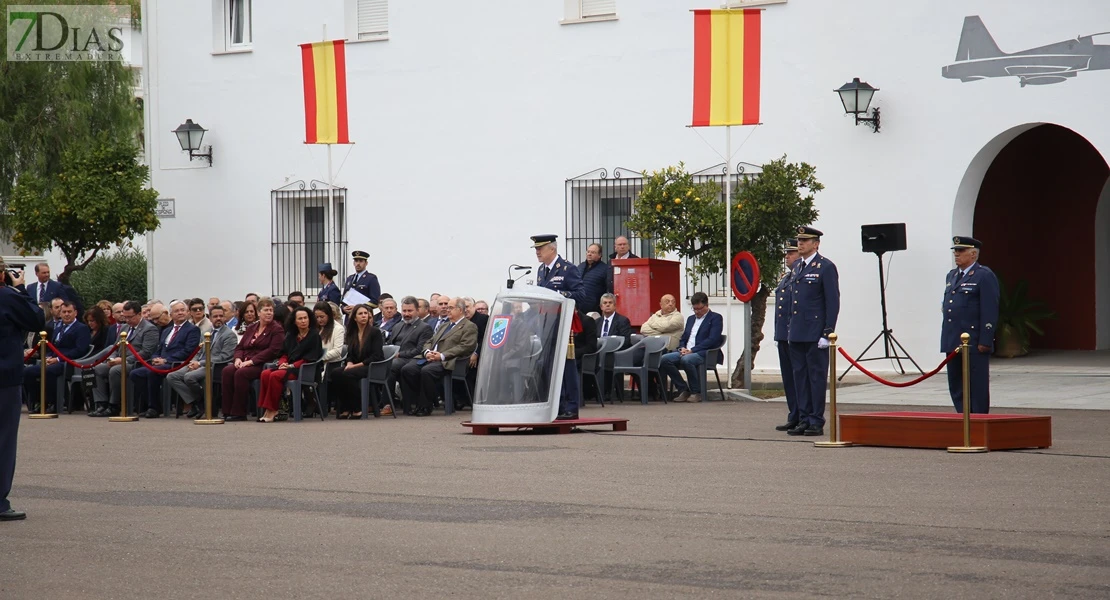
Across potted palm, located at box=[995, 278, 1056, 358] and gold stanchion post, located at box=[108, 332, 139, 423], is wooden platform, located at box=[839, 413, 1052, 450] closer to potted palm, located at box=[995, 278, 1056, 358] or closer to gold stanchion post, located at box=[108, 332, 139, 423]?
gold stanchion post, located at box=[108, 332, 139, 423]

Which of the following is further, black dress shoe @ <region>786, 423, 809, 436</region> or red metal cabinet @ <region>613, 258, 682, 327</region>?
red metal cabinet @ <region>613, 258, 682, 327</region>

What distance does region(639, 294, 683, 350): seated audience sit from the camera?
19.2 metres

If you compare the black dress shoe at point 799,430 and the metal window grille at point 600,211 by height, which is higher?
the metal window grille at point 600,211

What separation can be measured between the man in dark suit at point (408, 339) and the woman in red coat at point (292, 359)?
102cm

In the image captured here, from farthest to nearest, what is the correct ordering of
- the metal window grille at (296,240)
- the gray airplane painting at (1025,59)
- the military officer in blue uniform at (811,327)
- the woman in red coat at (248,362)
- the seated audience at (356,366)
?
the metal window grille at (296,240)
the gray airplane painting at (1025,59)
the seated audience at (356,366)
the woman in red coat at (248,362)
the military officer in blue uniform at (811,327)

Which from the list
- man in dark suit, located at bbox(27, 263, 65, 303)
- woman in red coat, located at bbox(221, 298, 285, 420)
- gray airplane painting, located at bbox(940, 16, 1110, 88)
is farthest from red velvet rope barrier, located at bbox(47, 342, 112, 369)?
gray airplane painting, located at bbox(940, 16, 1110, 88)

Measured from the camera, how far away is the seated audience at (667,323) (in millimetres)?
19219

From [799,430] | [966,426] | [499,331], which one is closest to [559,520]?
[966,426]

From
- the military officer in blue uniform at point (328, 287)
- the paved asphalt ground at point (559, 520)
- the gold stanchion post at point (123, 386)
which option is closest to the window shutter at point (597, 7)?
the military officer in blue uniform at point (328, 287)

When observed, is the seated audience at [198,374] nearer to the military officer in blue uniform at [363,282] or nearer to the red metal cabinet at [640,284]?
the military officer in blue uniform at [363,282]

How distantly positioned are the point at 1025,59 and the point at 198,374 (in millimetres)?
11303

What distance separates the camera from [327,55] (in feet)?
74.2

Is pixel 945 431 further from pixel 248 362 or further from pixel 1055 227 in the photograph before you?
pixel 1055 227

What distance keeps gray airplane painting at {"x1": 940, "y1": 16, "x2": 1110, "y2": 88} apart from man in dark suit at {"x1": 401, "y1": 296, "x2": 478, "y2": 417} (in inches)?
306
